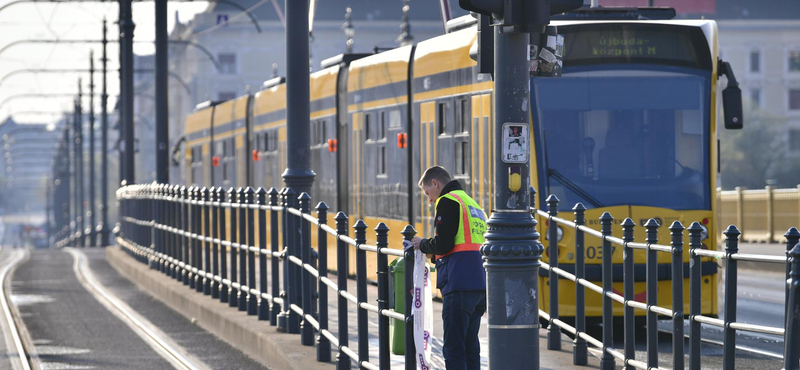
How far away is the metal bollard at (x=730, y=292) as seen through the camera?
21.1 ft

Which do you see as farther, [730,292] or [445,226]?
[445,226]

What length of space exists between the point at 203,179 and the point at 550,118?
19.6 meters

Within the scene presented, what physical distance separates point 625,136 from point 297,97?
2967 mm

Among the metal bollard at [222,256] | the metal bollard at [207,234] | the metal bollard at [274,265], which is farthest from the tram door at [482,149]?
the metal bollard at [207,234]

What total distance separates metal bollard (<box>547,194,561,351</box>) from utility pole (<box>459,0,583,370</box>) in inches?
153

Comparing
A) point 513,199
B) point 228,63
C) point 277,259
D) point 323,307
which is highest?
point 228,63

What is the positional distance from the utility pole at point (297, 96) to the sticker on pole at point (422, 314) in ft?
15.3

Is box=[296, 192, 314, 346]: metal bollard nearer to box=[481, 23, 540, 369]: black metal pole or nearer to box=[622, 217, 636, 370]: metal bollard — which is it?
box=[622, 217, 636, 370]: metal bollard

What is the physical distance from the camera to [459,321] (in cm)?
775

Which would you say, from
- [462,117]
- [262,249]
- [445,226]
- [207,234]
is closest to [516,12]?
[445,226]

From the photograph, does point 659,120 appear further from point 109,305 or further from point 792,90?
point 792,90

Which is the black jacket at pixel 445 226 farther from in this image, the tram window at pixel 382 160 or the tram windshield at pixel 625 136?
the tram window at pixel 382 160

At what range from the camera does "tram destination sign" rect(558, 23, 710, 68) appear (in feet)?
40.8

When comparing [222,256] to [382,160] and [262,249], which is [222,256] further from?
[382,160]
